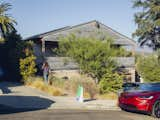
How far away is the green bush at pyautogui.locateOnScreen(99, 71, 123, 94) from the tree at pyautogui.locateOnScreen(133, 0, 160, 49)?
444 inches

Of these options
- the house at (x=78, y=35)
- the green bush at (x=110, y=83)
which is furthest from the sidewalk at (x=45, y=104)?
the house at (x=78, y=35)

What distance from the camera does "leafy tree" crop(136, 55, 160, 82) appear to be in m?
35.2

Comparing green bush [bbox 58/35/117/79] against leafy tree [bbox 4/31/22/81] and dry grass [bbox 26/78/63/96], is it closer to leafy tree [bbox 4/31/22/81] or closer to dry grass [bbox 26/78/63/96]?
dry grass [bbox 26/78/63/96]

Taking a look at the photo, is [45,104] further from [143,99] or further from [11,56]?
[11,56]

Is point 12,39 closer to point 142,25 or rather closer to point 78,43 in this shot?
point 78,43

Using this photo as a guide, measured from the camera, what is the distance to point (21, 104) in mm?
19219

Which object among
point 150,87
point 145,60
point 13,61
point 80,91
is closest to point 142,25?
point 145,60

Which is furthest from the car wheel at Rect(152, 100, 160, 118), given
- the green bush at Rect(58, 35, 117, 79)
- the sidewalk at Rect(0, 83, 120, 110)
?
the green bush at Rect(58, 35, 117, 79)

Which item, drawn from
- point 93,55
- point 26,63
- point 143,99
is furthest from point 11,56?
point 143,99

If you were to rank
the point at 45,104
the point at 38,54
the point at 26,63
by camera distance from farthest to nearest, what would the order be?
the point at 38,54 < the point at 26,63 < the point at 45,104

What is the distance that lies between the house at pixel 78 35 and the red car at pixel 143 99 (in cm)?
1590

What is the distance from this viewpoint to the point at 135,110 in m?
17.1

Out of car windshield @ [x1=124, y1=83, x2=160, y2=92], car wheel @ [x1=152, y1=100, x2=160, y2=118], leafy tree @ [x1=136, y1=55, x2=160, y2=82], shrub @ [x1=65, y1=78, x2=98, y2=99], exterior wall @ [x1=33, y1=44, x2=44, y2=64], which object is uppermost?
exterior wall @ [x1=33, y1=44, x2=44, y2=64]

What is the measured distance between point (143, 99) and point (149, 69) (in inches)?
778
